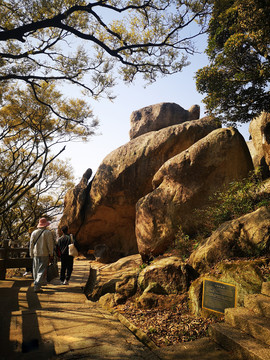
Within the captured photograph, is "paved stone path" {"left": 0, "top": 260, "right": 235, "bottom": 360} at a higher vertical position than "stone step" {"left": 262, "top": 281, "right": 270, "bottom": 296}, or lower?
lower

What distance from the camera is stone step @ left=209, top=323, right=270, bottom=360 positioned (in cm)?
292

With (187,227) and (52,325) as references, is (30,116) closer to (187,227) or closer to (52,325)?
(187,227)

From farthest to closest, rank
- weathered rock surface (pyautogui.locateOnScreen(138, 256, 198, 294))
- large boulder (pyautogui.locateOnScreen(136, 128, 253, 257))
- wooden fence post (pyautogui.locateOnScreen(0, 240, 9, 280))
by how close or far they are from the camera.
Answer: large boulder (pyautogui.locateOnScreen(136, 128, 253, 257))
wooden fence post (pyautogui.locateOnScreen(0, 240, 9, 280))
weathered rock surface (pyautogui.locateOnScreen(138, 256, 198, 294))

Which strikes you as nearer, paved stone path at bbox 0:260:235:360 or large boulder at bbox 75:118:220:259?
paved stone path at bbox 0:260:235:360

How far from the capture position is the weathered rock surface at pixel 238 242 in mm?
5016

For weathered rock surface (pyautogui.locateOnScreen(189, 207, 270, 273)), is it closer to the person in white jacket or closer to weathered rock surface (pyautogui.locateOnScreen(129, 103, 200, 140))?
the person in white jacket

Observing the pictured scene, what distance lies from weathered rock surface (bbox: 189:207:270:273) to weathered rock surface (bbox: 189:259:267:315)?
35 cm

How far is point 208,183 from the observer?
355 inches

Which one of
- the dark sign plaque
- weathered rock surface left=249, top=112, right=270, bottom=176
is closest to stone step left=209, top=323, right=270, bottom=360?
the dark sign plaque

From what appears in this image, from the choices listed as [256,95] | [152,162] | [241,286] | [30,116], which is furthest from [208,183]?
[30,116]

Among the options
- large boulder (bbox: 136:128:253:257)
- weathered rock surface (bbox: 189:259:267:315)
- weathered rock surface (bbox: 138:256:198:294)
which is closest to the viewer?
weathered rock surface (bbox: 189:259:267:315)

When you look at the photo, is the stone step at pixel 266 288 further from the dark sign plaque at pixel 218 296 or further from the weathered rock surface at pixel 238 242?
the weathered rock surface at pixel 238 242

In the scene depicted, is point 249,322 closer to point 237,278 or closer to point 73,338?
point 237,278

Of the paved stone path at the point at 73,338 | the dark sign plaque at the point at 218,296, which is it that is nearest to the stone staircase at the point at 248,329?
the paved stone path at the point at 73,338
